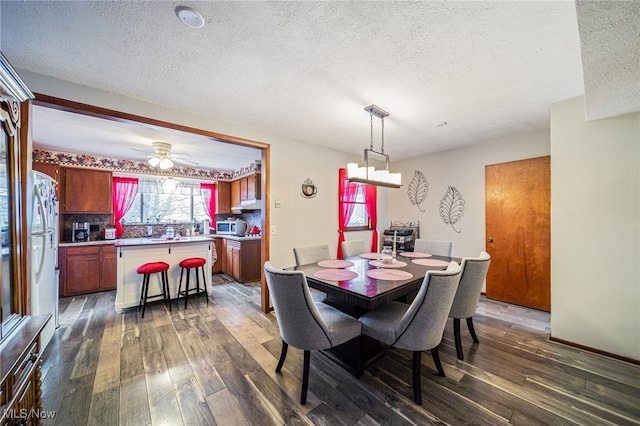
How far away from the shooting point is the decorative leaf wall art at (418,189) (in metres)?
4.56

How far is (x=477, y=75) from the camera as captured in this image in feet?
6.55

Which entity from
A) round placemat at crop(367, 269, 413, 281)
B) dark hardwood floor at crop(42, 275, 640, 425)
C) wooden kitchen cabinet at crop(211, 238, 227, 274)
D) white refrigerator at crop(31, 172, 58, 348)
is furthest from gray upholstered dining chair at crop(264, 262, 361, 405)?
wooden kitchen cabinet at crop(211, 238, 227, 274)

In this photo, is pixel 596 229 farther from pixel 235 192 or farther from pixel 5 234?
pixel 235 192

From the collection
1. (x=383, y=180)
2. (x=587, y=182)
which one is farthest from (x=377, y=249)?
(x=587, y=182)

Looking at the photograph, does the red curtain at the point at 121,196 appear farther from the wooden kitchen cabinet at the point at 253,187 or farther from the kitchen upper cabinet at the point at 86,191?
the wooden kitchen cabinet at the point at 253,187

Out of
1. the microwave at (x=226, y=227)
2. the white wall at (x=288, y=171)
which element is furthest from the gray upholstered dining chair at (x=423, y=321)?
the microwave at (x=226, y=227)

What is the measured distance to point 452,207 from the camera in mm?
4184

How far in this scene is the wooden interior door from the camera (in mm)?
3264

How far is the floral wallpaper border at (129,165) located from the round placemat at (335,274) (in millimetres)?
3155

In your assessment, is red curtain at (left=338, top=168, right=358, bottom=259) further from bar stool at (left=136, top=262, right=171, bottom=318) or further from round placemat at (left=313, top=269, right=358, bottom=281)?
bar stool at (left=136, top=262, right=171, bottom=318)

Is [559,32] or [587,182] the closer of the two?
[559,32]

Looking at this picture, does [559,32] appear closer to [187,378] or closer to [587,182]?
[587,182]

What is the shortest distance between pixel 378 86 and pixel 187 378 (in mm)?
2903

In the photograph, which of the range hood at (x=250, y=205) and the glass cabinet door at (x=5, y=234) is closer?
the glass cabinet door at (x=5, y=234)
